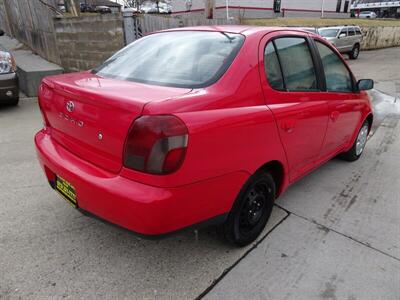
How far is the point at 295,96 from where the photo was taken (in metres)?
2.80

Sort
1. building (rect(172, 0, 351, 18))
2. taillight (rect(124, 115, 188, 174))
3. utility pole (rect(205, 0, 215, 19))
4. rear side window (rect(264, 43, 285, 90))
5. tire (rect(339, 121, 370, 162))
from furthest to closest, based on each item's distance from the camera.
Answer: building (rect(172, 0, 351, 18)) → utility pole (rect(205, 0, 215, 19)) → tire (rect(339, 121, 370, 162)) → rear side window (rect(264, 43, 285, 90)) → taillight (rect(124, 115, 188, 174))

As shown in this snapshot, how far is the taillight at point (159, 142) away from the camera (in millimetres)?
1908

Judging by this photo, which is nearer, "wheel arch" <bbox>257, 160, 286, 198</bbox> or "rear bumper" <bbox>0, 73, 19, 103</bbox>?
"wheel arch" <bbox>257, 160, 286, 198</bbox>

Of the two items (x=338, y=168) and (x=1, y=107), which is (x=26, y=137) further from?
(x=338, y=168)

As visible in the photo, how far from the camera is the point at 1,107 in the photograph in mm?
6996

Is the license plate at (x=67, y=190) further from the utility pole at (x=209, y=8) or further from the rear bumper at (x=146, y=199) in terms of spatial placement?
the utility pole at (x=209, y=8)

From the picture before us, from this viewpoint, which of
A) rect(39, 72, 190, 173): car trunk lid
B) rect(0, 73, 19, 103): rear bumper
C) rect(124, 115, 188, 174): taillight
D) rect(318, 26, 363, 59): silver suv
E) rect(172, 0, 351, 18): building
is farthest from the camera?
rect(172, 0, 351, 18): building

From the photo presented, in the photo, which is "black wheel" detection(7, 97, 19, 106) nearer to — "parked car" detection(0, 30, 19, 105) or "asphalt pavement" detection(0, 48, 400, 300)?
"parked car" detection(0, 30, 19, 105)

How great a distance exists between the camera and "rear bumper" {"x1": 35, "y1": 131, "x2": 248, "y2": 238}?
6.41ft

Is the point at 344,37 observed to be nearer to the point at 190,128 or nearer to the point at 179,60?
the point at 179,60

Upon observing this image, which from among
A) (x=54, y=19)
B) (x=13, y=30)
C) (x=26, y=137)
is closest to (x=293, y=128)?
(x=26, y=137)

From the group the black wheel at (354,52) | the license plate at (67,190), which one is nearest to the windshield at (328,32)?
the black wheel at (354,52)

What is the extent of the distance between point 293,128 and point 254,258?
1.05m

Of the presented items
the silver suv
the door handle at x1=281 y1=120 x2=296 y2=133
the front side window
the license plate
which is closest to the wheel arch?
the door handle at x1=281 y1=120 x2=296 y2=133
